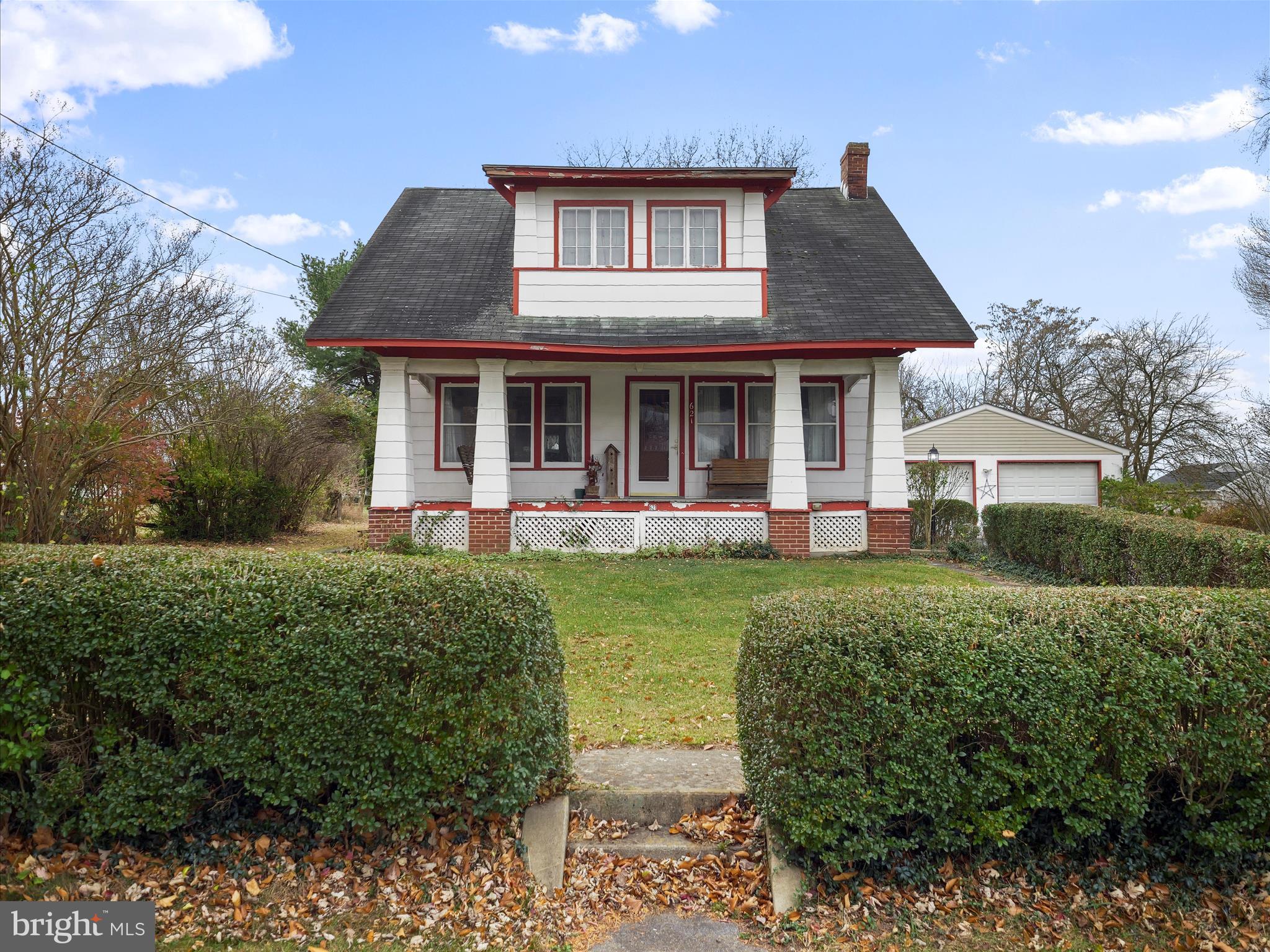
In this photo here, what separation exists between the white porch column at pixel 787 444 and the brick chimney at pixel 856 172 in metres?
6.89

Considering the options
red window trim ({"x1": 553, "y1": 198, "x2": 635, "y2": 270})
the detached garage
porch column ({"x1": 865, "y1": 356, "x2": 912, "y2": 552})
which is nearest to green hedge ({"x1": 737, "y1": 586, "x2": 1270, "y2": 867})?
porch column ({"x1": 865, "y1": 356, "x2": 912, "y2": 552})

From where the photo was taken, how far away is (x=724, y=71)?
1758cm

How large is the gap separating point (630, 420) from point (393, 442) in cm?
480

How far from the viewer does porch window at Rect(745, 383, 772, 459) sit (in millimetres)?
16031

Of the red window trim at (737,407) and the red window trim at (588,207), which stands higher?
the red window trim at (588,207)

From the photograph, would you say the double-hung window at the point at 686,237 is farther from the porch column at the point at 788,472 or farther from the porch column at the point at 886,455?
the porch column at the point at 886,455

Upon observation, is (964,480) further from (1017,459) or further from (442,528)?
(442,528)

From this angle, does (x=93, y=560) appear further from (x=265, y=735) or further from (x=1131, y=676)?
(x=1131, y=676)

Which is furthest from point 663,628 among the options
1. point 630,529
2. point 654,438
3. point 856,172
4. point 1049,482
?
point 1049,482

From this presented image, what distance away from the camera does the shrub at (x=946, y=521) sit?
17859mm

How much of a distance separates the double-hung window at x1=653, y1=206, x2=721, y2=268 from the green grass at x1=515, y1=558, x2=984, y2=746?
587 cm

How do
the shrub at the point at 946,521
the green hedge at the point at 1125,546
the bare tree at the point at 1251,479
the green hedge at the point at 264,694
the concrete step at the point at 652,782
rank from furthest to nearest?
the shrub at the point at 946,521, the bare tree at the point at 1251,479, the green hedge at the point at 1125,546, the concrete step at the point at 652,782, the green hedge at the point at 264,694

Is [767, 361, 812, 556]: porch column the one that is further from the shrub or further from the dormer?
the shrub

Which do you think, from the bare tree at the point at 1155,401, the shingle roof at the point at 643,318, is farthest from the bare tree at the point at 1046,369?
the shingle roof at the point at 643,318
